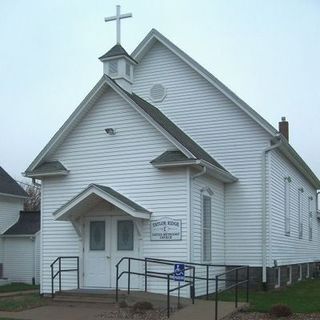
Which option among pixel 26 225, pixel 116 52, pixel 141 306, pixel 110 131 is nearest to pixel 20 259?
pixel 26 225

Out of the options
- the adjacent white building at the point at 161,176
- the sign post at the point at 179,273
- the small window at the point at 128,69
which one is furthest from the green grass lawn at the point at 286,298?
the small window at the point at 128,69

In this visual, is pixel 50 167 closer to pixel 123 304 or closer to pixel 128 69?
pixel 128 69

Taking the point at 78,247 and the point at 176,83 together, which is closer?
the point at 78,247

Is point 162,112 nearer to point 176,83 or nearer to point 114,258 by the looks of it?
point 176,83

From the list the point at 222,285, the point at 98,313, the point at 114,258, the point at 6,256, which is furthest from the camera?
the point at 6,256

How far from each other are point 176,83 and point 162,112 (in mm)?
1255

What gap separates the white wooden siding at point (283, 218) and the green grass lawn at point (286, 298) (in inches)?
52.4

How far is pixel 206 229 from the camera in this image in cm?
1945

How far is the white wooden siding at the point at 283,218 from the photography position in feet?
72.4

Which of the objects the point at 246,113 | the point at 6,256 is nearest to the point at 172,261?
the point at 246,113

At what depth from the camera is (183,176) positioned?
17859mm

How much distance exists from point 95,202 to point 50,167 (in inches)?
86.4

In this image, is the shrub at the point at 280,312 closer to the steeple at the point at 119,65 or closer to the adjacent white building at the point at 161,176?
the adjacent white building at the point at 161,176

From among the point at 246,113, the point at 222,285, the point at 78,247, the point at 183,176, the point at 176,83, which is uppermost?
the point at 176,83
